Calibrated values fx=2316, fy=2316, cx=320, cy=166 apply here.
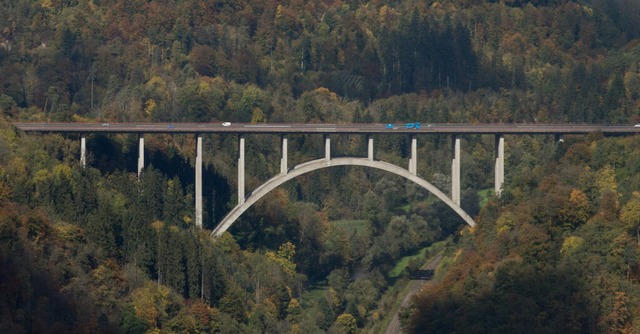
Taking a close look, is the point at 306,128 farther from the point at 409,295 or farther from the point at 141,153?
the point at 409,295

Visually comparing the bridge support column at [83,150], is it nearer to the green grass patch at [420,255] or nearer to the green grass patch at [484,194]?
the green grass patch at [420,255]

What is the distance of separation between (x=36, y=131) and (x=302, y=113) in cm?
3534

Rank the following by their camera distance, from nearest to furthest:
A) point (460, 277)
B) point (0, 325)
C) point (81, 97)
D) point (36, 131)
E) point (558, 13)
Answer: point (0, 325) < point (460, 277) < point (36, 131) < point (81, 97) < point (558, 13)

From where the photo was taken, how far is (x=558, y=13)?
593ft

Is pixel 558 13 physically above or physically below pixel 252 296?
above

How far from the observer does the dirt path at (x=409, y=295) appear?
118438mm

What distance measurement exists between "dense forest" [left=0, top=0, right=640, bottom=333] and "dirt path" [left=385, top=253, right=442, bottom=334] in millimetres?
614

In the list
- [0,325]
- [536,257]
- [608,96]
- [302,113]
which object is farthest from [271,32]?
[0,325]

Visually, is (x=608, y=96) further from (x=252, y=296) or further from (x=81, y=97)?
(x=252, y=296)

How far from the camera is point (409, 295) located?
124 m

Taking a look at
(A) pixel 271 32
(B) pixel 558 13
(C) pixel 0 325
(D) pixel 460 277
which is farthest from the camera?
(B) pixel 558 13

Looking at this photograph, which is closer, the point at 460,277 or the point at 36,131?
the point at 460,277

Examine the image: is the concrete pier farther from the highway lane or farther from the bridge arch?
the highway lane

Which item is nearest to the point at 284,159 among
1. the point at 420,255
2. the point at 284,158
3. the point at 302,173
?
the point at 284,158
